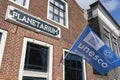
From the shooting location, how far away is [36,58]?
702 centimetres

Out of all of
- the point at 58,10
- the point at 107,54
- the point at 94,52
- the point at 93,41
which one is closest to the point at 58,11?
the point at 58,10

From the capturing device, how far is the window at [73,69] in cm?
831

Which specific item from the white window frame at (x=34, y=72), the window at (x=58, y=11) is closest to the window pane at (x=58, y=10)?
the window at (x=58, y=11)

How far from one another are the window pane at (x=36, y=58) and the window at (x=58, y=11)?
225 centimetres

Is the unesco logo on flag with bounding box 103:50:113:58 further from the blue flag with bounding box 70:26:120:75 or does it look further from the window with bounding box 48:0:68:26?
the window with bounding box 48:0:68:26

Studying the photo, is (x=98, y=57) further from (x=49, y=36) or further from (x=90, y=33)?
(x=49, y=36)

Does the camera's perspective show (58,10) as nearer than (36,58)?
No

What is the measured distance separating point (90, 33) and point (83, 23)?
3691mm

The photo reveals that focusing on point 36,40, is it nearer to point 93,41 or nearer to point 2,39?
point 2,39

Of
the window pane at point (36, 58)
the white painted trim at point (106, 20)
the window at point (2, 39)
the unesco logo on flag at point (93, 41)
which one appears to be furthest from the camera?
the white painted trim at point (106, 20)

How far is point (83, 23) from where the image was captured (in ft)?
36.2

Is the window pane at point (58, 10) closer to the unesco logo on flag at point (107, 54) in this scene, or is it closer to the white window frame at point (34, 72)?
the white window frame at point (34, 72)

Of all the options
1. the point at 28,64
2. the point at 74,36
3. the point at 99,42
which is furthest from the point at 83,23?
the point at 28,64

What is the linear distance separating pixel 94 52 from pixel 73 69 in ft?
6.69
